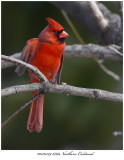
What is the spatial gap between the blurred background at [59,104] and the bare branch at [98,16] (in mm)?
303

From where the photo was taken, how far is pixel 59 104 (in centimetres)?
259

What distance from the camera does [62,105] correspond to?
2.60m

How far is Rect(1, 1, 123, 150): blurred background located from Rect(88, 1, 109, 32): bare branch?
0.30 meters

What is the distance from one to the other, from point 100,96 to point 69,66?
3.45 feet

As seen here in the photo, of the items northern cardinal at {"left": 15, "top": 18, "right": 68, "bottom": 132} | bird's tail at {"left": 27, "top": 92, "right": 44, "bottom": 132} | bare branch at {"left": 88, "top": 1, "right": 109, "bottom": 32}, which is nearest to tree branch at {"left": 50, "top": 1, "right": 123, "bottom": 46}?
bare branch at {"left": 88, "top": 1, "right": 109, "bottom": 32}

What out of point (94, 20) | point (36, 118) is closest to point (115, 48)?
point (94, 20)

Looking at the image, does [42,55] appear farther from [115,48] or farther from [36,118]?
[115,48]

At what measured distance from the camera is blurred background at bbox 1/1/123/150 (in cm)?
249

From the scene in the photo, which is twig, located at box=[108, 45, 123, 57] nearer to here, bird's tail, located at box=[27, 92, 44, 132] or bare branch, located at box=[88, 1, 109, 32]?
bare branch, located at box=[88, 1, 109, 32]

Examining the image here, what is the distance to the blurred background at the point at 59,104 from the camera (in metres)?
2.49

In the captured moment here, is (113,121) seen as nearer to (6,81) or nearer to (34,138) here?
(34,138)

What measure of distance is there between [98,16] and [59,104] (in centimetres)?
72

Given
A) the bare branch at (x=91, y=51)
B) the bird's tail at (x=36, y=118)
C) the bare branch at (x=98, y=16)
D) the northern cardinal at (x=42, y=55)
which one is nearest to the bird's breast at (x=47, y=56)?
the northern cardinal at (x=42, y=55)

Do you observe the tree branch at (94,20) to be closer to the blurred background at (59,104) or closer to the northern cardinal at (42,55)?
the blurred background at (59,104)
